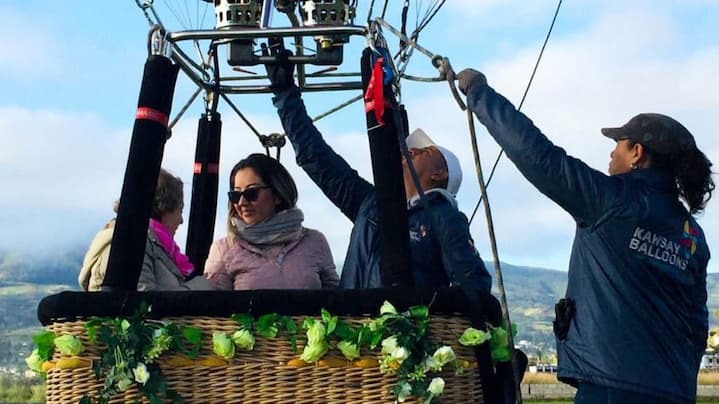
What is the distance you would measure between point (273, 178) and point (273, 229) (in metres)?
0.17

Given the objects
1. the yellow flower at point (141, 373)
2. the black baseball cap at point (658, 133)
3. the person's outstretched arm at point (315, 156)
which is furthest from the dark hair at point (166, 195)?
the black baseball cap at point (658, 133)

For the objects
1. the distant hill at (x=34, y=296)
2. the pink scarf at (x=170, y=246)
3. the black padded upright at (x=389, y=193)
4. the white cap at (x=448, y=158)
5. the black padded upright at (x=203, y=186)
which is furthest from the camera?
the distant hill at (x=34, y=296)

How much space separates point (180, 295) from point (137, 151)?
37 centimetres

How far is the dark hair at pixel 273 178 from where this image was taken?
3.44m

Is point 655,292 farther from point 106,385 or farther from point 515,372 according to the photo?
point 106,385

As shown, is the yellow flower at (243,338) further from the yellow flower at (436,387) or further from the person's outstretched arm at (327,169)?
the person's outstretched arm at (327,169)

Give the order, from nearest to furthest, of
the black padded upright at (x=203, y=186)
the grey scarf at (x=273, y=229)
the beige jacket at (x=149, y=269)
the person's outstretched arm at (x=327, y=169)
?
the beige jacket at (x=149, y=269) < the grey scarf at (x=273, y=229) < the person's outstretched arm at (x=327, y=169) < the black padded upright at (x=203, y=186)

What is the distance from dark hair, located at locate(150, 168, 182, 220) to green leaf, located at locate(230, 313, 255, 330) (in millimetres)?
892

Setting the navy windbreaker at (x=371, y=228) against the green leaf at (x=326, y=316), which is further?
the navy windbreaker at (x=371, y=228)

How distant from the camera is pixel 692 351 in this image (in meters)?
3.14

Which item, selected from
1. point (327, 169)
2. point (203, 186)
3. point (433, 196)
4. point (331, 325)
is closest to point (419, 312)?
point (331, 325)

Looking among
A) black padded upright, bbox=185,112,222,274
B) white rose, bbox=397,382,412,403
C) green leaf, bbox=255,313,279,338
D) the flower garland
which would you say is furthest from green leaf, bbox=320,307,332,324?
black padded upright, bbox=185,112,222,274

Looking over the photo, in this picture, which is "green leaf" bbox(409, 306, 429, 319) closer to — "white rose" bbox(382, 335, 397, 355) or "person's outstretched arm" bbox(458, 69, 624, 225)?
"white rose" bbox(382, 335, 397, 355)

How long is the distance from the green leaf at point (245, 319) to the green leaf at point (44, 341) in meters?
0.41
